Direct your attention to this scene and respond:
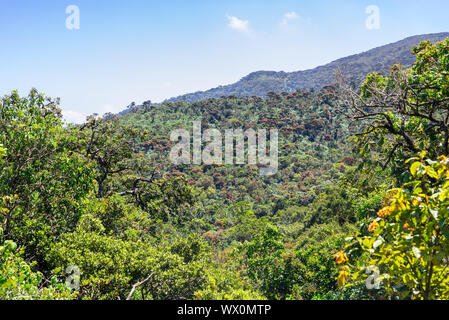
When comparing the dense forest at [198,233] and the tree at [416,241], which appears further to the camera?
the dense forest at [198,233]

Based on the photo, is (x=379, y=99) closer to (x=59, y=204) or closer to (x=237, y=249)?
(x=59, y=204)

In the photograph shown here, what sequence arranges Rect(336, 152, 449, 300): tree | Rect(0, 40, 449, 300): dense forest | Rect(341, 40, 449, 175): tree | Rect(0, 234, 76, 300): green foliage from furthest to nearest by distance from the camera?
Rect(341, 40, 449, 175): tree < Rect(0, 234, 76, 300): green foliage < Rect(0, 40, 449, 300): dense forest < Rect(336, 152, 449, 300): tree

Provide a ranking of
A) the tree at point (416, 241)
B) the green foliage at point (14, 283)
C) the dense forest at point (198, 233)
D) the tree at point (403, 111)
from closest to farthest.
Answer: the tree at point (416, 241) < the dense forest at point (198, 233) < the green foliage at point (14, 283) < the tree at point (403, 111)

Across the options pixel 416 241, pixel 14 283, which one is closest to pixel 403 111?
pixel 416 241

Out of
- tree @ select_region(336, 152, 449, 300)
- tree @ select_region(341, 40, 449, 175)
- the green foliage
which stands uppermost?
tree @ select_region(341, 40, 449, 175)

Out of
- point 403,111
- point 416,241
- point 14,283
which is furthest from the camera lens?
point 403,111

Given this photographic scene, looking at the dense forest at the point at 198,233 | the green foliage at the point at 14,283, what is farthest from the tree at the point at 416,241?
the green foliage at the point at 14,283

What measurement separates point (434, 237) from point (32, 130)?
729cm

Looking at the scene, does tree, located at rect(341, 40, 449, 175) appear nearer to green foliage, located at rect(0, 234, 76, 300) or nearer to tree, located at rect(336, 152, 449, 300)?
tree, located at rect(336, 152, 449, 300)

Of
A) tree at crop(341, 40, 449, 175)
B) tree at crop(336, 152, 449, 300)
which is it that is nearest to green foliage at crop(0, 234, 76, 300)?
tree at crop(336, 152, 449, 300)

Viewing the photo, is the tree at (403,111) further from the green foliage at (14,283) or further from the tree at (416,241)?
the green foliage at (14,283)

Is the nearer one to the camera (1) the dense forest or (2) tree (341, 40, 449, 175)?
(1) the dense forest

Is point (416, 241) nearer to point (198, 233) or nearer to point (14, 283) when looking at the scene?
point (14, 283)

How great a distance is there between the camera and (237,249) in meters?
13.4
